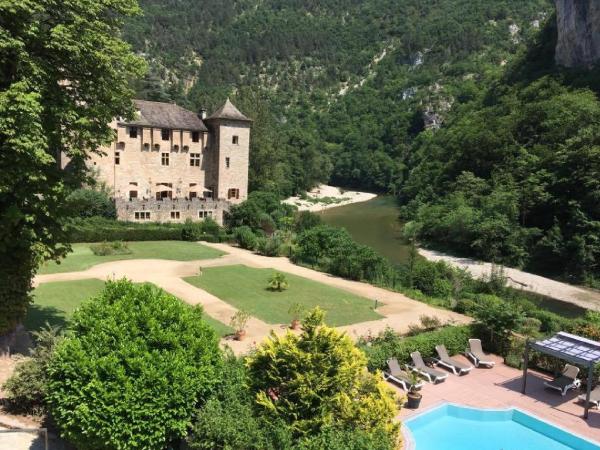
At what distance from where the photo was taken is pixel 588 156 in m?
43.7

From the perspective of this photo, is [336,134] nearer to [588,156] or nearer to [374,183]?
[374,183]

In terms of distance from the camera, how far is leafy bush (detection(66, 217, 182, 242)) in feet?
121

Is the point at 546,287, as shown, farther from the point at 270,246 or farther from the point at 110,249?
the point at 110,249

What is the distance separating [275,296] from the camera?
24891 millimetres

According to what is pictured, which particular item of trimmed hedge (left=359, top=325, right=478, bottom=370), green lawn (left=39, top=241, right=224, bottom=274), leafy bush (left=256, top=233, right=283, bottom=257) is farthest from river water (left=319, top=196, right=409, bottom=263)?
trimmed hedge (left=359, top=325, right=478, bottom=370)

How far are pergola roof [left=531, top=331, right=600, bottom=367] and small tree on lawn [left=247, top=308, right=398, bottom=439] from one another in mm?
6573

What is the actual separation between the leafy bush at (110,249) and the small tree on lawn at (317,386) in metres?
26.0

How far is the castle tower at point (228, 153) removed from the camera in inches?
1932

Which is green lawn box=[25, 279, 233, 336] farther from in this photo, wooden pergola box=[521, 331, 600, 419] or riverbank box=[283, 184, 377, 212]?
riverbank box=[283, 184, 377, 212]

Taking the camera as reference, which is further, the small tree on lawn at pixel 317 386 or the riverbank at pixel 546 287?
the riverbank at pixel 546 287

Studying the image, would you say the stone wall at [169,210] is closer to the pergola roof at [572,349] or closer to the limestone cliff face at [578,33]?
the pergola roof at [572,349]

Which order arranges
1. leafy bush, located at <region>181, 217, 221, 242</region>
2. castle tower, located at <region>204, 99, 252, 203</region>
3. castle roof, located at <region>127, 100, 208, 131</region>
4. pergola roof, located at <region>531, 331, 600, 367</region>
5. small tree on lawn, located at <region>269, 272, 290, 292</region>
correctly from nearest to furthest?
pergola roof, located at <region>531, 331, 600, 367</region>
small tree on lawn, located at <region>269, 272, 290, 292</region>
leafy bush, located at <region>181, 217, 221, 242</region>
castle roof, located at <region>127, 100, 208, 131</region>
castle tower, located at <region>204, 99, 252, 203</region>

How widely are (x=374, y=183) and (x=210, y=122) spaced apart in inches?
2555

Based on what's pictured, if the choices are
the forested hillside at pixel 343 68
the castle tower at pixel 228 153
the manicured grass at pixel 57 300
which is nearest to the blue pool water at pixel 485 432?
the manicured grass at pixel 57 300
